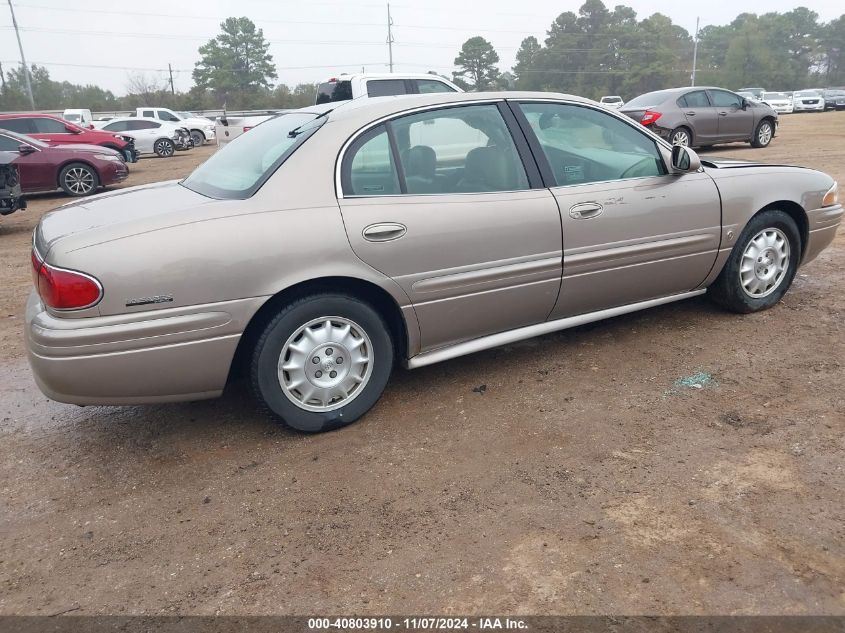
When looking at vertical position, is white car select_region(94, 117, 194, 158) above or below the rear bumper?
below

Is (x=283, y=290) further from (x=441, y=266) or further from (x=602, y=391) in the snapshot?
(x=602, y=391)

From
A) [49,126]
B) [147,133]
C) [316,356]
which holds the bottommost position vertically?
[147,133]

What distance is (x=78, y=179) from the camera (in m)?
12.5

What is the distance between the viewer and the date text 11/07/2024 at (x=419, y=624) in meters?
2.13

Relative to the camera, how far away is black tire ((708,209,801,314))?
4430 millimetres

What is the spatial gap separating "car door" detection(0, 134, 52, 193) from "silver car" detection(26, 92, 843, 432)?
983cm

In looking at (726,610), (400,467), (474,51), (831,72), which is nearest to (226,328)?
(400,467)

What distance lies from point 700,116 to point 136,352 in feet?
47.0

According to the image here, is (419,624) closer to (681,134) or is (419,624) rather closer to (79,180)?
(79,180)

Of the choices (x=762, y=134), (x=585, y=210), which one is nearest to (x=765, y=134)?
(x=762, y=134)

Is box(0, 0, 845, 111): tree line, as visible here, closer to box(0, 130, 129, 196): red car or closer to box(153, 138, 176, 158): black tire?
box(153, 138, 176, 158): black tire

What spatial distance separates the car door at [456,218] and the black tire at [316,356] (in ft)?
0.75

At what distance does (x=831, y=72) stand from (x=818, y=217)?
105990 mm

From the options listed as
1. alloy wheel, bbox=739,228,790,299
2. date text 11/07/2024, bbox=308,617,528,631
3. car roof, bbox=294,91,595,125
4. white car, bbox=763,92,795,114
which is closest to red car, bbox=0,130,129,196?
car roof, bbox=294,91,595,125
